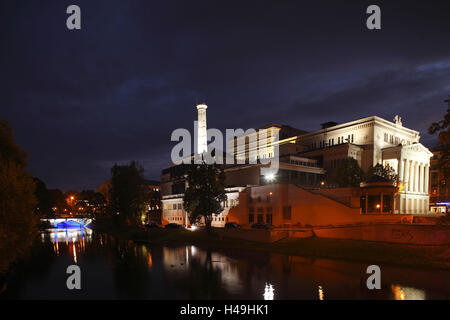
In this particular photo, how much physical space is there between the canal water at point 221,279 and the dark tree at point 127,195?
34.6 metres

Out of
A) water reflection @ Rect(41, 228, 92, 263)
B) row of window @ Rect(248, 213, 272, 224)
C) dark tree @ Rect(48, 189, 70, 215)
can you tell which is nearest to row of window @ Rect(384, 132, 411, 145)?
row of window @ Rect(248, 213, 272, 224)

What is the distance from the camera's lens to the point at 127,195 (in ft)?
266

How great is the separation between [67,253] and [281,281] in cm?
4358

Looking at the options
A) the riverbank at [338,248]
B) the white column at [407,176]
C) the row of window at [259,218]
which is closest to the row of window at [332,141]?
the white column at [407,176]

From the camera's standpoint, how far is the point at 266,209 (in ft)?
223

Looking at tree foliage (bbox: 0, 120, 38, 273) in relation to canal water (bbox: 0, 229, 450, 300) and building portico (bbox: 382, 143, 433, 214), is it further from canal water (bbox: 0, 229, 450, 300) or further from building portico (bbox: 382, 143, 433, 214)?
building portico (bbox: 382, 143, 433, 214)

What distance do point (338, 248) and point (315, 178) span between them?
46.4 meters

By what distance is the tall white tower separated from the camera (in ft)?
430

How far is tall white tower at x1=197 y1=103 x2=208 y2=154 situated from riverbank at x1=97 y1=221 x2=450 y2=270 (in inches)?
2556

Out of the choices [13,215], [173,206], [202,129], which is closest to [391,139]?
[202,129]

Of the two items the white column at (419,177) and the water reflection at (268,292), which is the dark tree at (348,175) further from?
the water reflection at (268,292)

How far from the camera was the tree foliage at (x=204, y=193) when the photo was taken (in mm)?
59969
